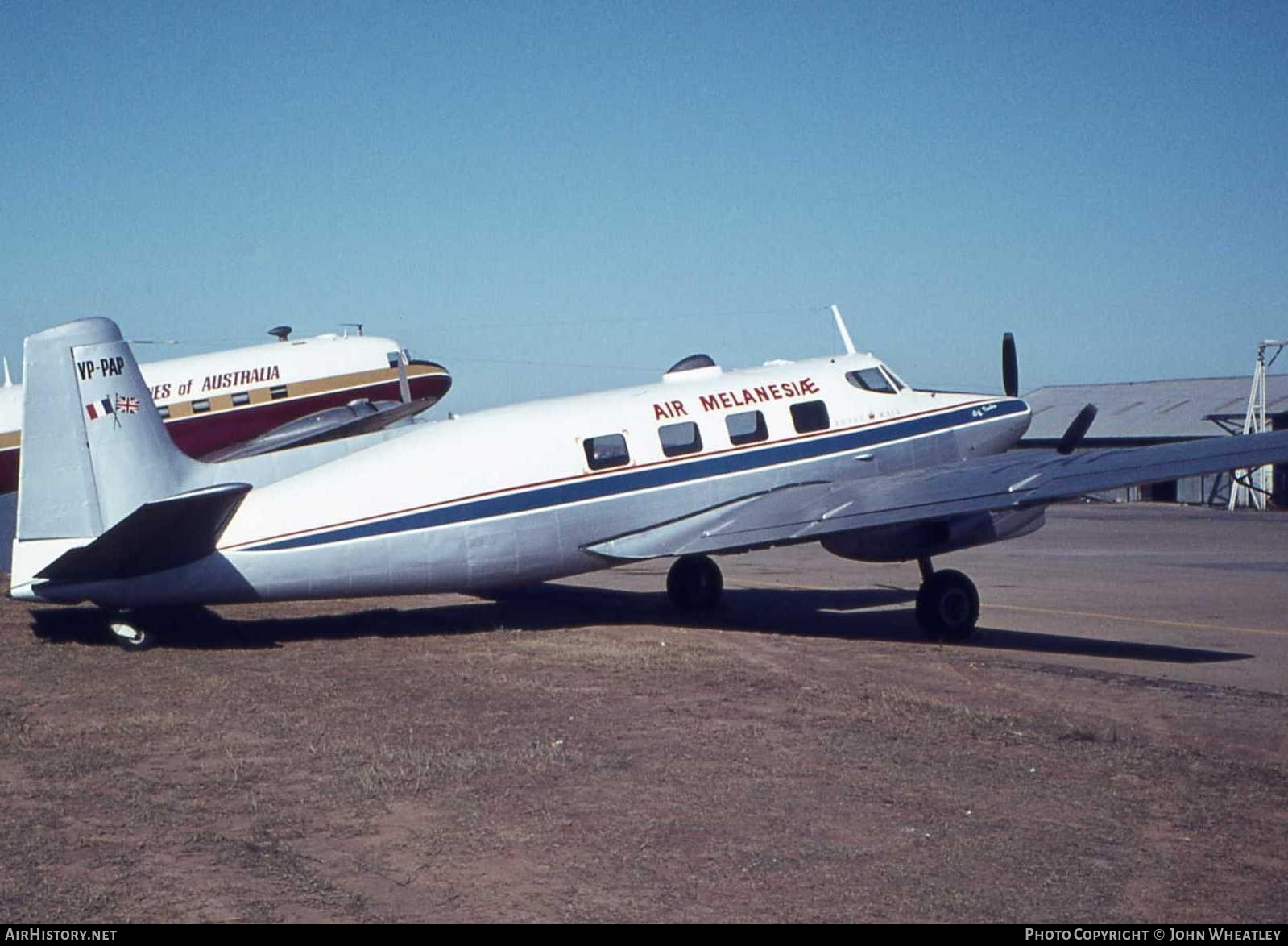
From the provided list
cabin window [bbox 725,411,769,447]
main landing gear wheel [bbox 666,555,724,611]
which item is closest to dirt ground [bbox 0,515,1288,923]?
cabin window [bbox 725,411,769,447]

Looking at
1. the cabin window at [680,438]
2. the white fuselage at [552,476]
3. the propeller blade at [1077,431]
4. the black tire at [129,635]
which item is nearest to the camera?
the black tire at [129,635]

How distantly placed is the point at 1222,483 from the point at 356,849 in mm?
56034

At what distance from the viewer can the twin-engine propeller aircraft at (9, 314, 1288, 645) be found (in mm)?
15602

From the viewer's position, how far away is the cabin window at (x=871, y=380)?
20.4m

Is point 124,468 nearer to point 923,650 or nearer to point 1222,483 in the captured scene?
point 923,650

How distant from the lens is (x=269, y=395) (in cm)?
2956

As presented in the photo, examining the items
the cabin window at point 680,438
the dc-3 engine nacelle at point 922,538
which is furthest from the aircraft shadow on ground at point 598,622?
the cabin window at point 680,438

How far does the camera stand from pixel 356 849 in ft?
26.8

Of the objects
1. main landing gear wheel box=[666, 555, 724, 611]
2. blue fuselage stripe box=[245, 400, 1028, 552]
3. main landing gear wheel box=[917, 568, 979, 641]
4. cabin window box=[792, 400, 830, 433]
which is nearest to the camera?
blue fuselage stripe box=[245, 400, 1028, 552]

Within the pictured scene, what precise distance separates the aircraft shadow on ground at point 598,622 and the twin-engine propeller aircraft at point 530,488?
3.49 feet

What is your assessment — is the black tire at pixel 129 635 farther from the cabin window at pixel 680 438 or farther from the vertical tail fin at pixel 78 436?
the cabin window at pixel 680 438

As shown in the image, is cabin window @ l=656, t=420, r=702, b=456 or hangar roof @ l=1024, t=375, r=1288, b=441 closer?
cabin window @ l=656, t=420, r=702, b=456

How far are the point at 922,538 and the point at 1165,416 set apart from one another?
54926 mm

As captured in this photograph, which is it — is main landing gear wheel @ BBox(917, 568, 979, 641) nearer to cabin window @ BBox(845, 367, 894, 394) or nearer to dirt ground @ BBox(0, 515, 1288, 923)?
dirt ground @ BBox(0, 515, 1288, 923)
